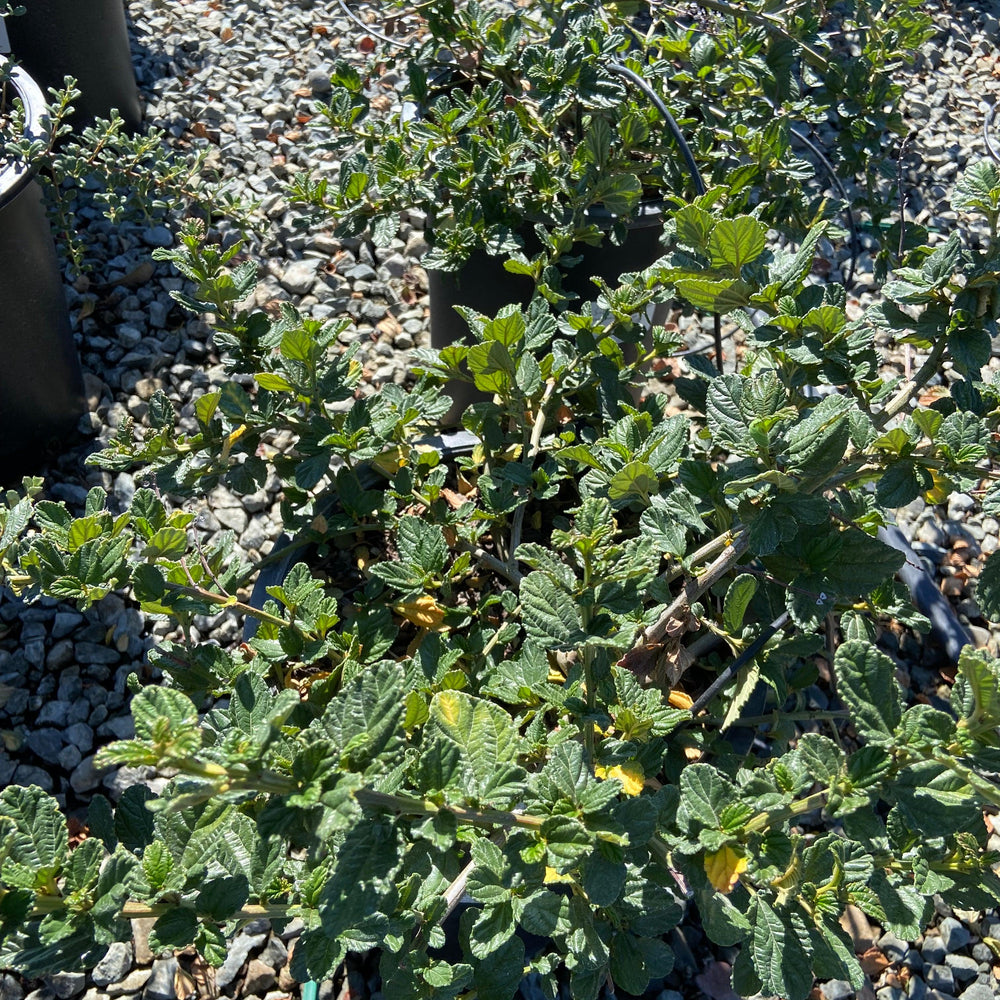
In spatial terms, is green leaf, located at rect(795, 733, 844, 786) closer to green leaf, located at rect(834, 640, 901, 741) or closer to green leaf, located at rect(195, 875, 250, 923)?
green leaf, located at rect(834, 640, 901, 741)

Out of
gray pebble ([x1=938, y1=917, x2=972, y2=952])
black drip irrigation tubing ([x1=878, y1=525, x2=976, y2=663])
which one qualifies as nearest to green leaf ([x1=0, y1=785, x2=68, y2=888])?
gray pebble ([x1=938, y1=917, x2=972, y2=952])

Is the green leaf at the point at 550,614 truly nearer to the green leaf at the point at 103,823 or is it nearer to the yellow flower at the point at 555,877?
the yellow flower at the point at 555,877

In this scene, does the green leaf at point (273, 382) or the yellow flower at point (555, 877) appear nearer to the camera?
the yellow flower at point (555, 877)

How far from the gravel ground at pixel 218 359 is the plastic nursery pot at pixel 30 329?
0.33 ft

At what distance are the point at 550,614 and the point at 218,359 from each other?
5.93 ft

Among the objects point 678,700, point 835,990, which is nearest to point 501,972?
point 678,700

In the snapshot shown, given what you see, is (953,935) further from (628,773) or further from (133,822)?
(133,822)

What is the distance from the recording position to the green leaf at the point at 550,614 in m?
1.15

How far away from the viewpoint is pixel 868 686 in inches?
39.4

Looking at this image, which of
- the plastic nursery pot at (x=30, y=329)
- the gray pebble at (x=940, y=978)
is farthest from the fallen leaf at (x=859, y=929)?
the plastic nursery pot at (x=30, y=329)

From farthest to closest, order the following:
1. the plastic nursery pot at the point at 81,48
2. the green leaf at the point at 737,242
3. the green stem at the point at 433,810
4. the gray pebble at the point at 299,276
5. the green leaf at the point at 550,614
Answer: the plastic nursery pot at the point at 81,48 → the gray pebble at the point at 299,276 → the green leaf at the point at 737,242 → the green leaf at the point at 550,614 → the green stem at the point at 433,810

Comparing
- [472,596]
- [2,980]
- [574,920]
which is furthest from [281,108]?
[574,920]

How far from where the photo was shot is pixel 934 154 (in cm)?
342

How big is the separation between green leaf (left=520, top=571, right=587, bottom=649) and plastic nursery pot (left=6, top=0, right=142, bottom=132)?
104 inches
